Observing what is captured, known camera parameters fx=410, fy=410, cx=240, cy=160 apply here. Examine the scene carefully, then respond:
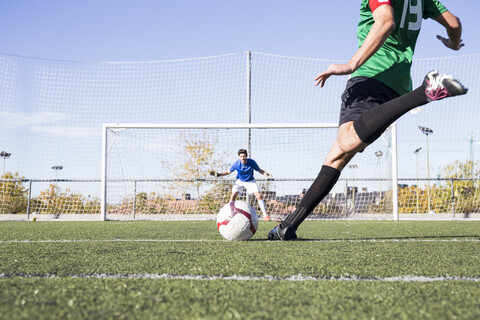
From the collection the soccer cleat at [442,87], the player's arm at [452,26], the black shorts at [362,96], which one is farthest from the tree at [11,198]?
the soccer cleat at [442,87]

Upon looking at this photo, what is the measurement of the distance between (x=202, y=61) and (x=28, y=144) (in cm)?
655

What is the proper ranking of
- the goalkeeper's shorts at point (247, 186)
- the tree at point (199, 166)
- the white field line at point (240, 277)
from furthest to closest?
1. the tree at point (199, 166)
2. the goalkeeper's shorts at point (247, 186)
3. the white field line at point (240, 277)

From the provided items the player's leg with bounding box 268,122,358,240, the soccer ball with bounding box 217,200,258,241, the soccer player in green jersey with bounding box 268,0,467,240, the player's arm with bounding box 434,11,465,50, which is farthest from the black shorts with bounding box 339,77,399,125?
the soccer ball with bounding box 217,200,258,241

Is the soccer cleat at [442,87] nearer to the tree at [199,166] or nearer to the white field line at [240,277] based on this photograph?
the white field line at [240,277]

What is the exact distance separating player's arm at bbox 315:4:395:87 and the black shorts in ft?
1.42

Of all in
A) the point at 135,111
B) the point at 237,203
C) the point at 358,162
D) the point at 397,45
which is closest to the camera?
the point at 397,45

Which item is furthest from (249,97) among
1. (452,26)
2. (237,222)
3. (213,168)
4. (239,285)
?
(239,285)

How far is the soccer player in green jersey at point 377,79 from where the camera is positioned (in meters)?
2.95

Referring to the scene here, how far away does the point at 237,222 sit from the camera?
4.23 m

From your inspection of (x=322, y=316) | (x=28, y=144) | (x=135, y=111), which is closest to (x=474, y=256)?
(x=322, y=316)

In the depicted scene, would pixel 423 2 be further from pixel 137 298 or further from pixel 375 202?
pixel 375 202

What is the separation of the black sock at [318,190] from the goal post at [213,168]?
8.30m

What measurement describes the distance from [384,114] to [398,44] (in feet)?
2.96

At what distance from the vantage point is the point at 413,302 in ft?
4.85
